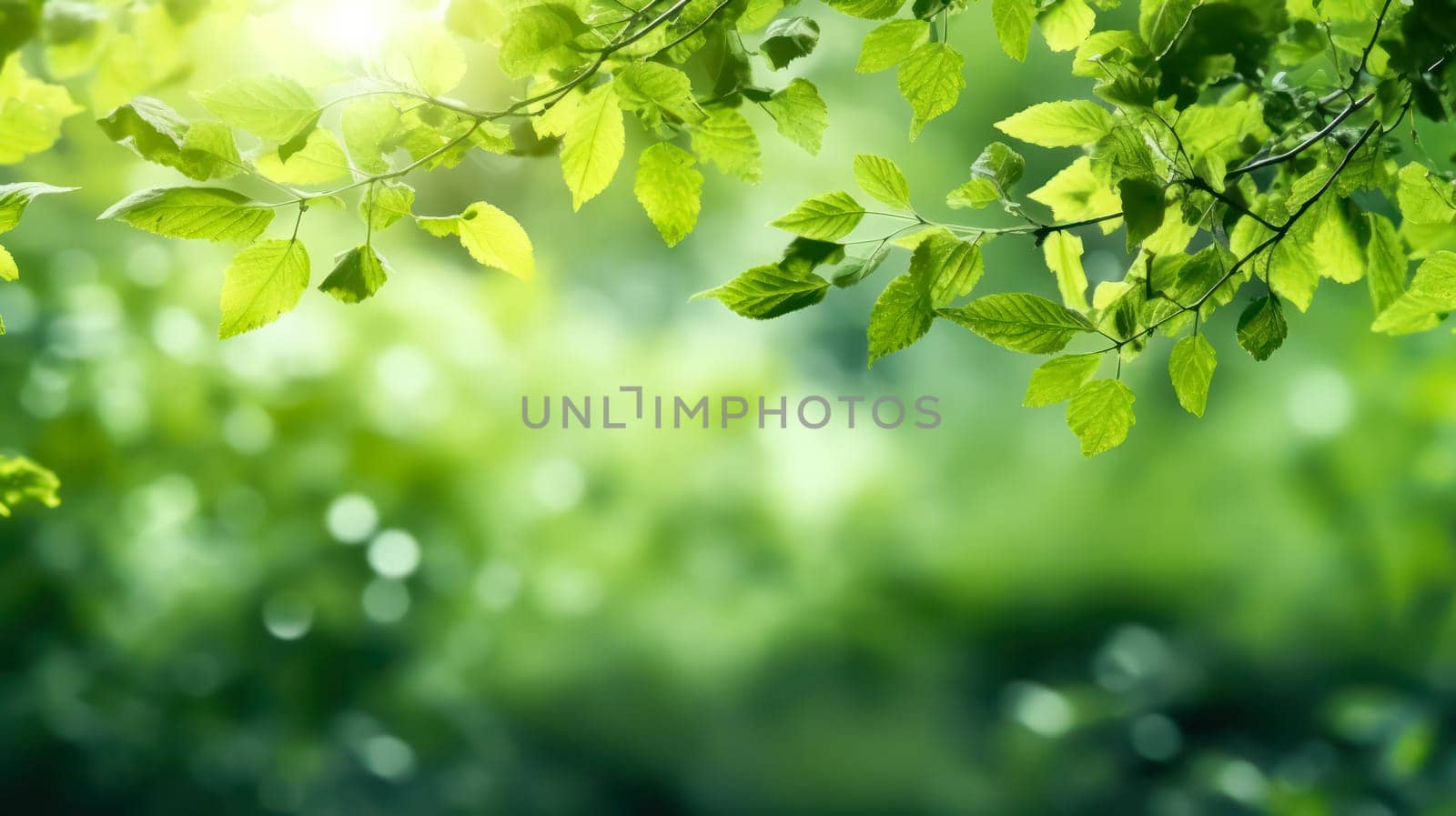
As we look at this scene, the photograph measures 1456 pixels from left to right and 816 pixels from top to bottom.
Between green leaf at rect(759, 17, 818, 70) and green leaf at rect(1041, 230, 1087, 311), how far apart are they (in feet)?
0.94

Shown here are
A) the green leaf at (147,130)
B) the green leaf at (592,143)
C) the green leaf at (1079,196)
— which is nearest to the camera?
the green leaf at (147,130)

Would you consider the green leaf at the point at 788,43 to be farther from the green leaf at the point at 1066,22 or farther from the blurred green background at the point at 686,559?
the blurred green background at the point at 686,559

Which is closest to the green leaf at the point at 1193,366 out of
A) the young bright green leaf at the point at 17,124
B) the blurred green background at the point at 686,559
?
the young bright green leaf at the point at 17,124

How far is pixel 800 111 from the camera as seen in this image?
899 mm

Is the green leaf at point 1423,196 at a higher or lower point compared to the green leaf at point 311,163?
higher

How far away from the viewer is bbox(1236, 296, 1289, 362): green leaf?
90cm

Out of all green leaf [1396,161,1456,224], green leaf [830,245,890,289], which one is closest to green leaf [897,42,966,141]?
green leaf [830,245,890,289]

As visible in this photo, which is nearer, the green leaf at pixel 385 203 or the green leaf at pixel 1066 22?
the green leaf at pixel 385 203

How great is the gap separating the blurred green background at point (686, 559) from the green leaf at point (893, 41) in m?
6.01

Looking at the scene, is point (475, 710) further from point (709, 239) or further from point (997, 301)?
point (997, 301)

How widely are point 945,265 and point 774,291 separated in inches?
6.0

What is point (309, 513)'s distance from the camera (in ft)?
22.7

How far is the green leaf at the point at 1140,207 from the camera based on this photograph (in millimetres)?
770

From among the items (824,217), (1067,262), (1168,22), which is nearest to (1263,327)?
(1067,262)
